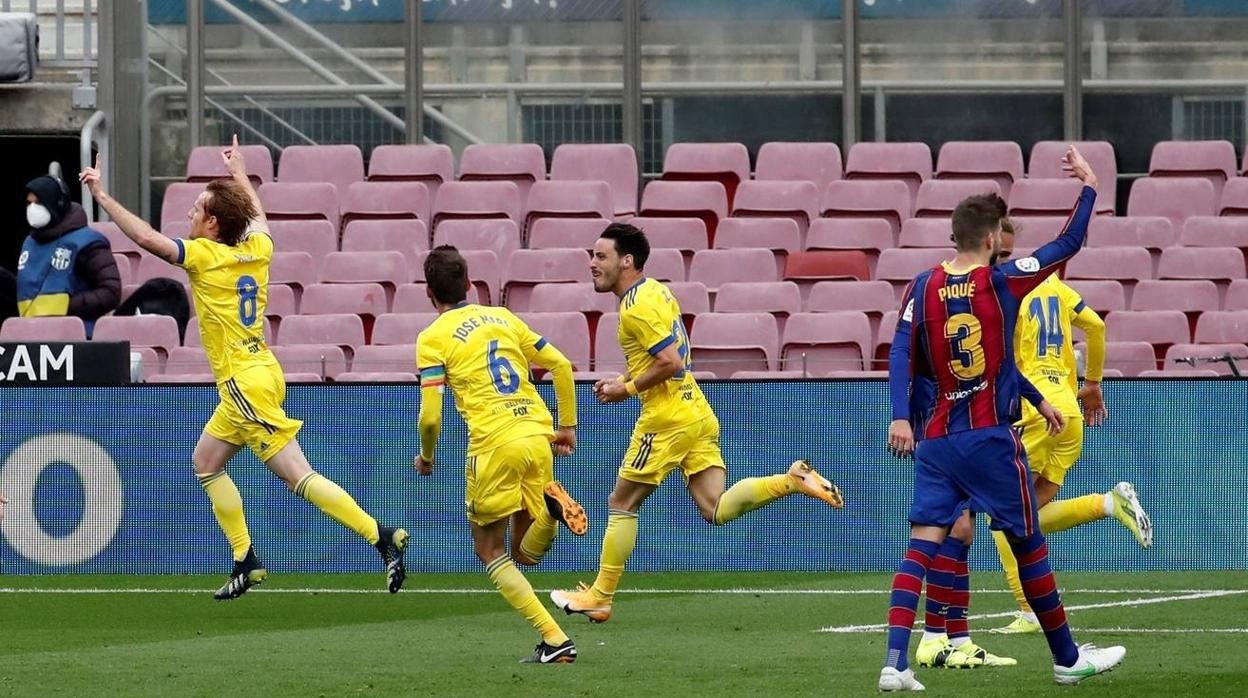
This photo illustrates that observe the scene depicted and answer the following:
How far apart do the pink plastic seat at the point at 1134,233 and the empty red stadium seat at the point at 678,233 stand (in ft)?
9.88

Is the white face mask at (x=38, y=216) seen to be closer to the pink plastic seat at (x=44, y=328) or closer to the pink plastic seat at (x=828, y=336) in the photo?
the pink plastic seat at (x=44, y=328)

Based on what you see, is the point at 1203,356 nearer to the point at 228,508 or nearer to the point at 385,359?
the point at 385,359

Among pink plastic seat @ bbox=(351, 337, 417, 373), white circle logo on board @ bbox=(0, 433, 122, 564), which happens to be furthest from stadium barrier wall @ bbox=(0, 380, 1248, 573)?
pink plastic seat @ bbox=(351, 337, 417, 373)

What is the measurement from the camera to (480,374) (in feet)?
31.4

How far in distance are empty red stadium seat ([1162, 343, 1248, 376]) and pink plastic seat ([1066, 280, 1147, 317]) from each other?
772 mm

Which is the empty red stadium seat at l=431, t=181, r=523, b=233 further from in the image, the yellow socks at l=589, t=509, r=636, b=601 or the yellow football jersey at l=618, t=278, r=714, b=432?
the yellow socks at l=589, t=509, r=636, b=601

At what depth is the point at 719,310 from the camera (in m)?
15.5

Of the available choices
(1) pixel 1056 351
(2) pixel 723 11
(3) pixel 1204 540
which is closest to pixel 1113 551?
(3) pixel 1204 540

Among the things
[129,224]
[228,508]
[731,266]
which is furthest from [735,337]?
[129,224]

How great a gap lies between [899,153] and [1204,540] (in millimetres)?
5419

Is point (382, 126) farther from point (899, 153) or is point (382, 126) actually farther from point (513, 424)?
point (513, 424)

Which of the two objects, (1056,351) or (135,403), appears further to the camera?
(135,403)

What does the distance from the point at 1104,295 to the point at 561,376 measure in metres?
6.79

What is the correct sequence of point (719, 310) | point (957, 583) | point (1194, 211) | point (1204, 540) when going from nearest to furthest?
point (957, 583), point (1204, 540), point (719, 310), point (1194, 211)
